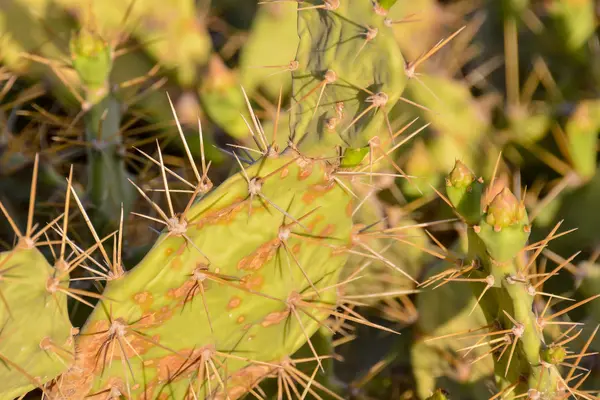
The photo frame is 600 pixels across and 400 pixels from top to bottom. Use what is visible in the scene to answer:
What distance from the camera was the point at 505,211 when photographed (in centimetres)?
100

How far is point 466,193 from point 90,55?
67 cm

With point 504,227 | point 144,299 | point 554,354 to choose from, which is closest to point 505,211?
point 504,227

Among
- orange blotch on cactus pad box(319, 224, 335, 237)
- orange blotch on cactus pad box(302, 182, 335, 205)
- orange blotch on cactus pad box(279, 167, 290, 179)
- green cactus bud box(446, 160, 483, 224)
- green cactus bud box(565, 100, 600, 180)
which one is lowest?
green cactus bud box(565, 100, 600, 180)

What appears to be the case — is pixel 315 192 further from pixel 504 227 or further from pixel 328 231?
pixel 504 227

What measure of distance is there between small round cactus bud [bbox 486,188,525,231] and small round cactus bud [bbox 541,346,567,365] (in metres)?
0.19

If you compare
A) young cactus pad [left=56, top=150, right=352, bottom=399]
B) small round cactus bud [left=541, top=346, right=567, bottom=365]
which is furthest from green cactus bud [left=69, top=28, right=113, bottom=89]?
small round cactus bud [left=541, top=346, right=567, bottom=365]

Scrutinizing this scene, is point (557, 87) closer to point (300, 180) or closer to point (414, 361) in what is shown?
point (414, 361)

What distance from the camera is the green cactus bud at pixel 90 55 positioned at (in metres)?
1.28

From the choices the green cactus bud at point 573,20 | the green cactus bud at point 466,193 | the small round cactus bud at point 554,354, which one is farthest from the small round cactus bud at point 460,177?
the green cactus bud at point 573,20

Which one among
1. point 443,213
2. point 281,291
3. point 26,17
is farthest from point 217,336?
point 26,17

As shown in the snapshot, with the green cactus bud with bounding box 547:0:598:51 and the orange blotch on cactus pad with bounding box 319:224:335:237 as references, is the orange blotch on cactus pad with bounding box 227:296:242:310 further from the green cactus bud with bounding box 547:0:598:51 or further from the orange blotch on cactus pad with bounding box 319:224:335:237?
the green cactus bud with bounding box 547:0:598:51

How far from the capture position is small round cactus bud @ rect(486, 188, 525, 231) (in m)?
1.00

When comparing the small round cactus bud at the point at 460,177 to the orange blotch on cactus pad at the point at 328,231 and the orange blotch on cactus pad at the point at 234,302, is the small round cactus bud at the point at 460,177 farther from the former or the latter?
the orange blotch on cactus pad at the point at 234,302

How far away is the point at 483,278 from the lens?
1124 millimetres
